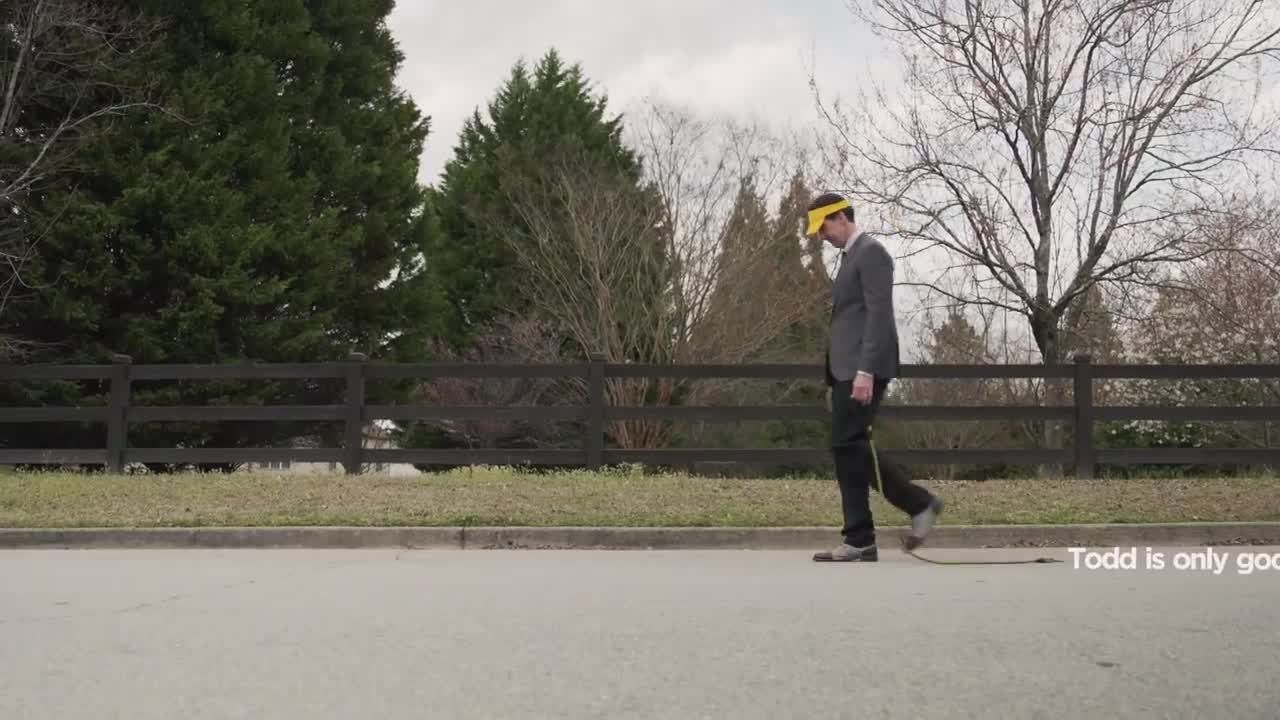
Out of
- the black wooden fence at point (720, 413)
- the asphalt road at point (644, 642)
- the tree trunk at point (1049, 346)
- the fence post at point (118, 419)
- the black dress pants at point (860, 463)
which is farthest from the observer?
the tree trunk at point (1049, 346)

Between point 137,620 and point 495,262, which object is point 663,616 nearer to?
point 137,620

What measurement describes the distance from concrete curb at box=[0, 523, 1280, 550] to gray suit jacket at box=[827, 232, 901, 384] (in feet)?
6.76

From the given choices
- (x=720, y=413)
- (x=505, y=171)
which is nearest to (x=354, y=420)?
(x=720, y=413)

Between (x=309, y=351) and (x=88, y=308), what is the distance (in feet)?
12.2

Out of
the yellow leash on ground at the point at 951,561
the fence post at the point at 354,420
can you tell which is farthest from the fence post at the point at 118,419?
the yellow leash on ground at the point at 951,561

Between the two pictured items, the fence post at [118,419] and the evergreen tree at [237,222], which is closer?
the fence post at [118,419]

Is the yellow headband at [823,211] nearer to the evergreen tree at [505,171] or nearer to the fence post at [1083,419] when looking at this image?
the fence post at [1083,419]

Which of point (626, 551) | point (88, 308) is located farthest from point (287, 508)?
point (88, 308)

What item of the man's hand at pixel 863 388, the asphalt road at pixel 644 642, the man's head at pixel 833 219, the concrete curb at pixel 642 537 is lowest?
the asphalt road at pixel 644 642

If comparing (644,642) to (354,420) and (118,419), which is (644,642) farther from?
(118,419)

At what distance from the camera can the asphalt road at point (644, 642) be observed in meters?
3.73

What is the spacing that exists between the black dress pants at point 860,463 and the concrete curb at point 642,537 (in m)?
1.60

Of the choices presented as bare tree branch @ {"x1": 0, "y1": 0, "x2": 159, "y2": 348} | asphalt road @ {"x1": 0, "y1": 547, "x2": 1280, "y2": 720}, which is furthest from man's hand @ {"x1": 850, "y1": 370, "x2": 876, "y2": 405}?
bare tree branch @ {"x1": 0, "y1": 0, "x2": 159, "y2": 348}

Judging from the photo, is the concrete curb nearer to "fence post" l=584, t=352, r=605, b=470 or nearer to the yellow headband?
the yellow headband
